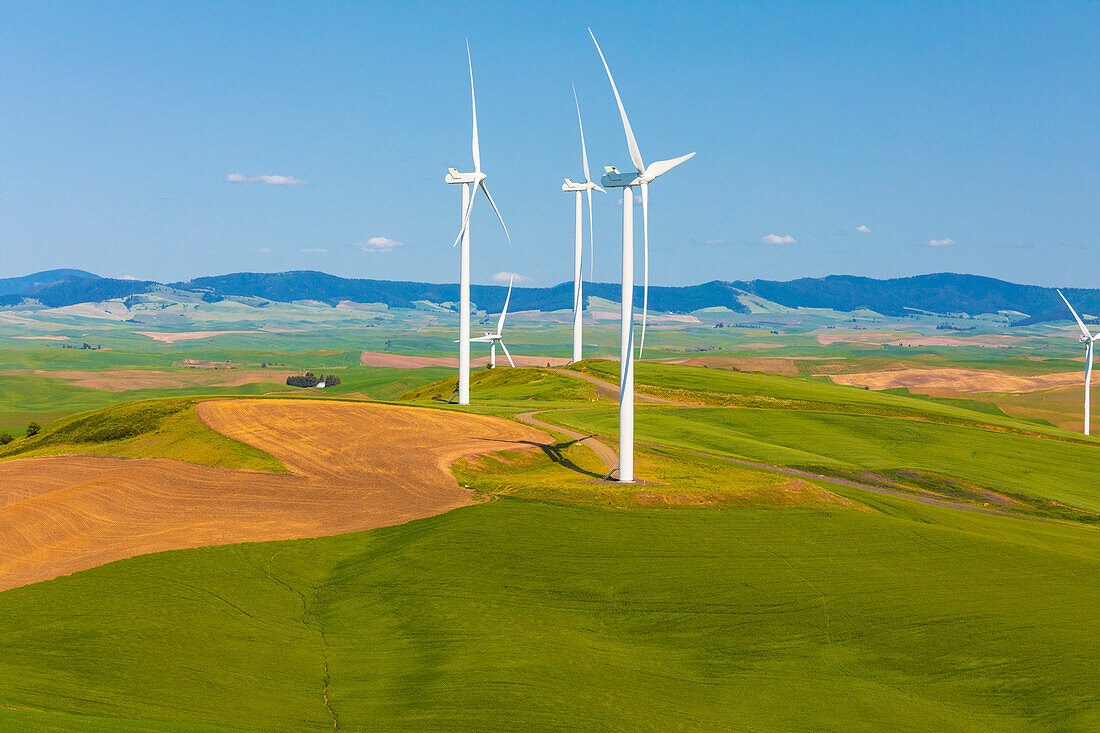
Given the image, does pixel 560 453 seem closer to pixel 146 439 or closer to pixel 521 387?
pixel 146 439

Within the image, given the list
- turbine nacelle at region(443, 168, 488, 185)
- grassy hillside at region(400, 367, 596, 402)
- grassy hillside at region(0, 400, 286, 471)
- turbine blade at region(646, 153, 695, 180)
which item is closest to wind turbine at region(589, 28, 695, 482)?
turbine blade at region(646, 153, 695, 180)

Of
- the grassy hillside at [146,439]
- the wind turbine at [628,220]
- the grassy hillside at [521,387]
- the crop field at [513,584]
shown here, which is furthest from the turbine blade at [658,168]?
the grassy hillside at [521,387]

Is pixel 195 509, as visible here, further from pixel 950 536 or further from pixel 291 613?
pixel 950 536

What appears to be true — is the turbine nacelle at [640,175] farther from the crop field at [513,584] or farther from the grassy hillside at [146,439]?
the grassy hillside at [146,439]

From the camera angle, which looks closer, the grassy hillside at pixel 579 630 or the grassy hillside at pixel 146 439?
the grassy hillside at pixel 579 630

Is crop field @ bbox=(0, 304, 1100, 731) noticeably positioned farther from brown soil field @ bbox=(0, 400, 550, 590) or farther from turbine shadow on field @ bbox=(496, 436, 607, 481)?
turbine shadow on field @ bbox=(496, 436, 607, 481)

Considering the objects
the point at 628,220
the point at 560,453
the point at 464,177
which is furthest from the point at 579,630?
the point at 464,177
